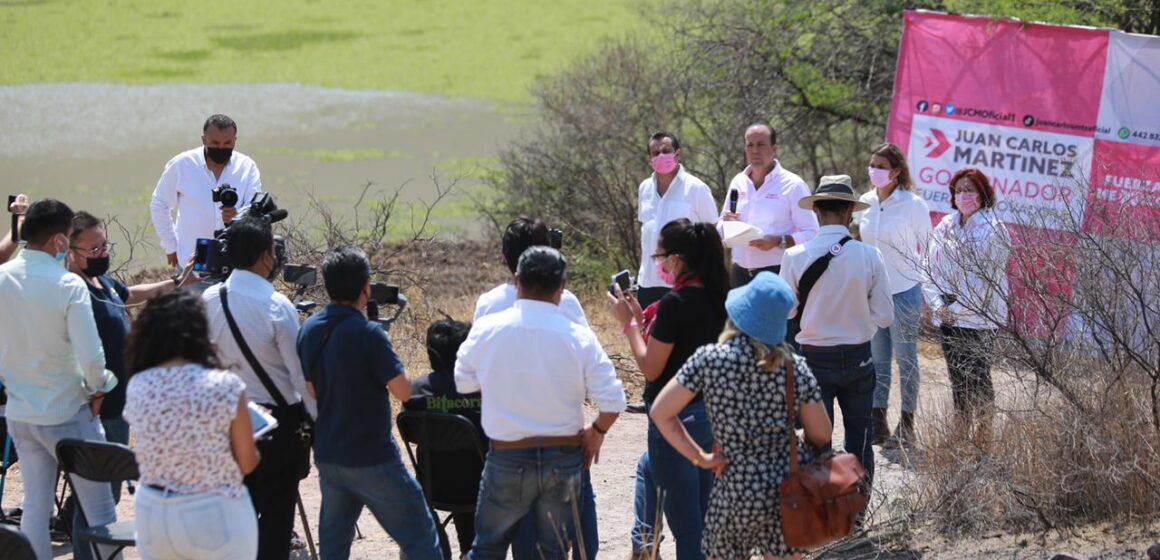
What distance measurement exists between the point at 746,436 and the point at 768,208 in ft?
11.8

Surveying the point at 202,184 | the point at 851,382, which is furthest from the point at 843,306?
the point at 202,184

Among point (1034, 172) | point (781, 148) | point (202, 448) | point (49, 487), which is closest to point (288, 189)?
point (781, 148)

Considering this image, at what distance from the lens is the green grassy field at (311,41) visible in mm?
33688

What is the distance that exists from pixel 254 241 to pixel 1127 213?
404cm

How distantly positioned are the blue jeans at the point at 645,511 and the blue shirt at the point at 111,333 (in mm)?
2305

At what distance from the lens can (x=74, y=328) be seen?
5207 millimetres

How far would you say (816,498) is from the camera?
448 cm

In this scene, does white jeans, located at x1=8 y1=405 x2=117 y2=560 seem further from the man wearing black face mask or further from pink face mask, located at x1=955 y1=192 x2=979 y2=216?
pink face mask, located at x1=955 y1=192 x2=979 y2=216

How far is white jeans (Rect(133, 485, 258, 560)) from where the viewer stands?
4105 mm

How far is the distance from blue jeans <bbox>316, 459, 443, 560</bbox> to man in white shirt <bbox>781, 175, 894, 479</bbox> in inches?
82.2

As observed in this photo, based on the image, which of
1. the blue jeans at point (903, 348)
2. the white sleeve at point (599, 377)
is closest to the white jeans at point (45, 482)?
the white sleeve at point (599, 377)

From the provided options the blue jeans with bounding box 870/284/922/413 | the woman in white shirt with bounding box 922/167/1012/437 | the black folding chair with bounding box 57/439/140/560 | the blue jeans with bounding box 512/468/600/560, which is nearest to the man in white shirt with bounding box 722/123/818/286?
the blue jeans with bounding box 870/284/922/413

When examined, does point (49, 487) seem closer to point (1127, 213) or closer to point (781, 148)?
point (1127, 213)

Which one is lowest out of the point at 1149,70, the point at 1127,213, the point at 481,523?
the point at 481,523
